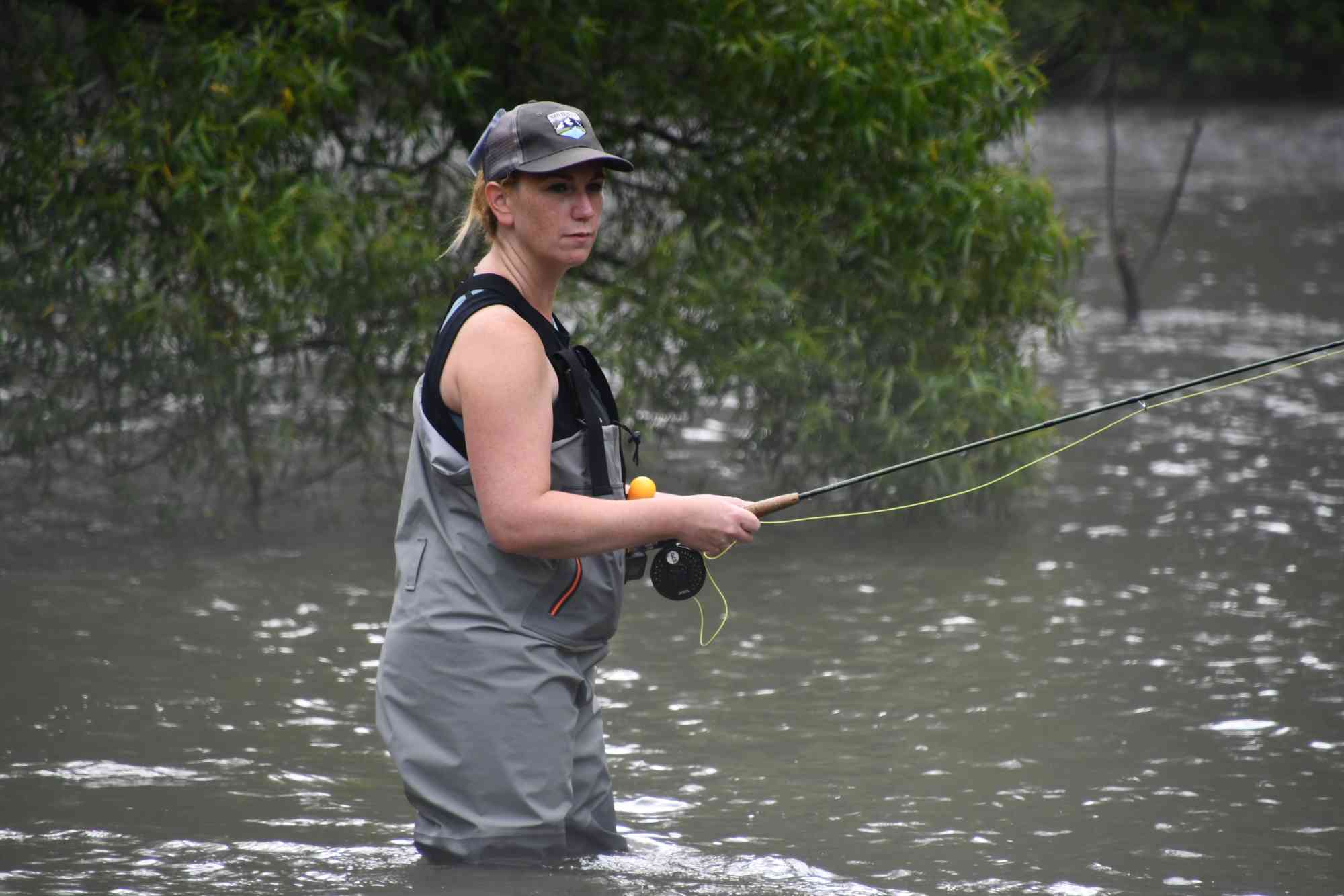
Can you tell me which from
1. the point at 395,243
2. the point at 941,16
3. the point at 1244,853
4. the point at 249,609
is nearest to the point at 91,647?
the point at 249,609

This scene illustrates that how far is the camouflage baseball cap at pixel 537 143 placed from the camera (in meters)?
2.95

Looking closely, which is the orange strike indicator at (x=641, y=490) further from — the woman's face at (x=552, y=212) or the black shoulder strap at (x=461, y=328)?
the woman's face at (x=552, y=212)

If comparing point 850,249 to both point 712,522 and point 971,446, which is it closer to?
point 971,446

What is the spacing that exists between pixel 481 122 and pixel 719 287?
129 centimetres

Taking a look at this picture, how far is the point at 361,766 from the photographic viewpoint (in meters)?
4.62

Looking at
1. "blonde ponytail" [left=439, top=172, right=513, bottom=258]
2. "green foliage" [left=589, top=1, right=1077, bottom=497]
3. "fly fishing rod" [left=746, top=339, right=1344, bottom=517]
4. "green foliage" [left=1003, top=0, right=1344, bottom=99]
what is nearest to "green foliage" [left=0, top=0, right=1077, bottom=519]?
"green foliage" [left=589, top=1, right=1077, bottom=497]

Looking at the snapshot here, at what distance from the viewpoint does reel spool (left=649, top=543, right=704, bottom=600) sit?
131 inches

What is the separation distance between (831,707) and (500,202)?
2.57 m

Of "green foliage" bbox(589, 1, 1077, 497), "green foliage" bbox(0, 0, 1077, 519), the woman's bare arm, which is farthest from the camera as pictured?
"green foliage" bbox(589, 1, 1077, 497)

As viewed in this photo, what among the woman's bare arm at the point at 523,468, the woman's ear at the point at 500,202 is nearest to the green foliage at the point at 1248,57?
the woman's ear at the point at 500,202

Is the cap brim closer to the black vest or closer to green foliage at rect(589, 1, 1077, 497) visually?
the black vest

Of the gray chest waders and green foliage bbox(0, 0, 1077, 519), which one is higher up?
green foliage bbox(0, 0, 1077, 519)

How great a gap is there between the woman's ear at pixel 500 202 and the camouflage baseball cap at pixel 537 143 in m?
0.02

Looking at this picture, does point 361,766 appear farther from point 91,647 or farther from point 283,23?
point 283,23
